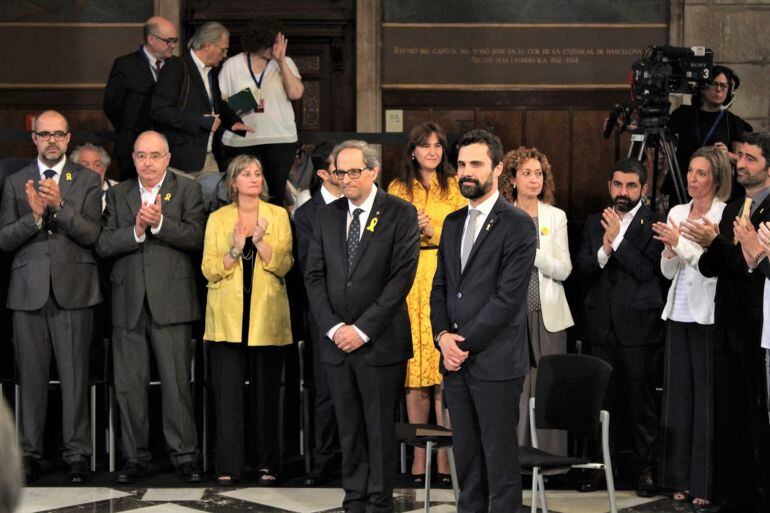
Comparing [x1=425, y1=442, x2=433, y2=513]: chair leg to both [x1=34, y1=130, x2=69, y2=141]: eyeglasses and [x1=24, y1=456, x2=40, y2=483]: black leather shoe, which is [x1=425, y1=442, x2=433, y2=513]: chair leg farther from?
[x1=34, y1=130, x2=69, y2=141]: eyeglasses

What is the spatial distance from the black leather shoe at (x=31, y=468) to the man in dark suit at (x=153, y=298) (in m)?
0.46

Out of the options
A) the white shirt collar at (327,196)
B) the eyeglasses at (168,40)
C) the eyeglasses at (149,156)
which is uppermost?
the eyeglasses at (168,40)

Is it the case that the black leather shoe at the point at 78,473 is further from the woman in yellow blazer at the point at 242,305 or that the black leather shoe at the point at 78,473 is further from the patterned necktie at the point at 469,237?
the patterned necktie at the point at 469,237

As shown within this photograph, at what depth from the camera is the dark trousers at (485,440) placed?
4.59 meters

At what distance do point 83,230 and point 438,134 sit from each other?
74.1 inches

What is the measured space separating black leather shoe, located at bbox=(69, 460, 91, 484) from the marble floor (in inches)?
4.5

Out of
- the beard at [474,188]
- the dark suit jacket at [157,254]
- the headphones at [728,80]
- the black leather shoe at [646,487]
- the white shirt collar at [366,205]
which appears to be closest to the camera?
the beard at [474,188]

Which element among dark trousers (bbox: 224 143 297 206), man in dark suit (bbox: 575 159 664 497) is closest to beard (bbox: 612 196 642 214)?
man in dark suit (bbox: 575 159 664 497)

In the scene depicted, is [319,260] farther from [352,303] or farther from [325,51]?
[325,51]

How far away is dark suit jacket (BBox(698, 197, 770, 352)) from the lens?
5324mm

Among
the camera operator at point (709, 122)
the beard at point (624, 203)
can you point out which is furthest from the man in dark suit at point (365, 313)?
the camera operator at point (709, 122)

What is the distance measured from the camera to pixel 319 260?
215 inches

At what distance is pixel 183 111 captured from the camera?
673 centimetres

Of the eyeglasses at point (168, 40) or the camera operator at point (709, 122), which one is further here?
the camera operator at point (709, 122)
